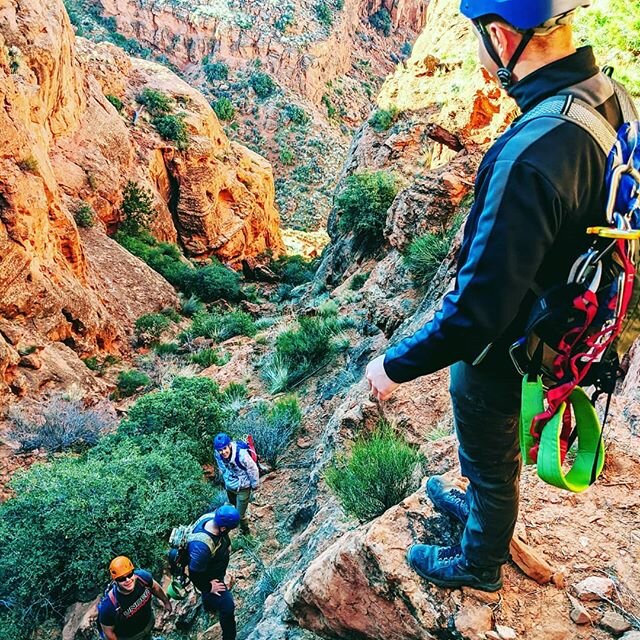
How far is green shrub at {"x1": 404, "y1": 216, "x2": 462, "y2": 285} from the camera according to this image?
767 centimetres

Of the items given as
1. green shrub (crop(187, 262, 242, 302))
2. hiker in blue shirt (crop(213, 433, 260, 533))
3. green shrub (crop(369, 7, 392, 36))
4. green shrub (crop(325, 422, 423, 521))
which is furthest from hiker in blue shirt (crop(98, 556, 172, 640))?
green shrub (crop(369, 7, 392, 36))

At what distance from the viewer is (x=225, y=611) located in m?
3.69

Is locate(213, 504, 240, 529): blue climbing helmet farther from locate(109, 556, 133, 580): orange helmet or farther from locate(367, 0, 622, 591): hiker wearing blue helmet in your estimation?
locate(367, 0, 622, 591): hiker wearing blue helmet

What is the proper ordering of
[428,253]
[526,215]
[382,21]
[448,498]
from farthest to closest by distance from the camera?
[382,21], [428,253], [448,498], [526,215]

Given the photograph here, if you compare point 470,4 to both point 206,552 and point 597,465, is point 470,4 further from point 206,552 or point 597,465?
point 206,552

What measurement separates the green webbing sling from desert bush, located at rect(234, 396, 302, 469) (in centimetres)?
511

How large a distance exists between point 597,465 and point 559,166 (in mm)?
888

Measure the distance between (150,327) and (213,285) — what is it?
16.5 ft

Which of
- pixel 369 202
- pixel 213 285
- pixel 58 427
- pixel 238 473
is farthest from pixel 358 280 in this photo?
pixel 213 285

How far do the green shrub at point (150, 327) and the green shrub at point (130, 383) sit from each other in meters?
2.37

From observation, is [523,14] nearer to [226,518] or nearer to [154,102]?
[226,518]

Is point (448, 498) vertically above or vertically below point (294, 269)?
above

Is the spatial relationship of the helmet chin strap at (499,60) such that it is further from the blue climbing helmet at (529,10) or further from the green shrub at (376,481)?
the green shrub at (376,481)

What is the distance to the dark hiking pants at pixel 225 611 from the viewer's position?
3666mm
